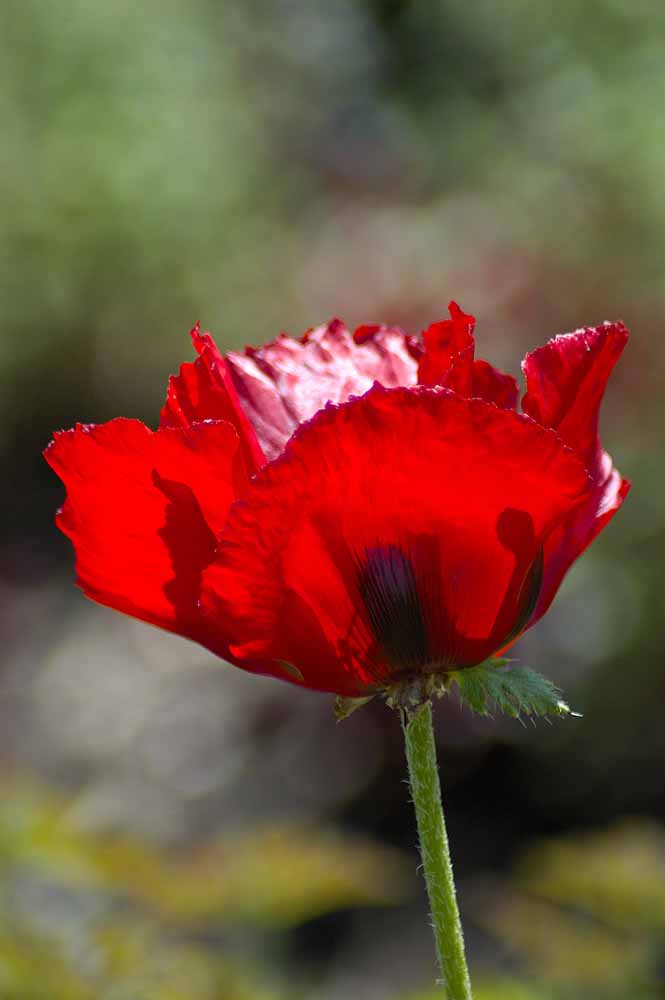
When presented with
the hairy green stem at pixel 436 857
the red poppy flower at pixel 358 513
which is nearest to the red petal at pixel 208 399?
the red poppy flower at pixel 358 513

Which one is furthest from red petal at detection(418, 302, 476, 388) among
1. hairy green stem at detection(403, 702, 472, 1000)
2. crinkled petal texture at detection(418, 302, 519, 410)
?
hairy green stem at detection(403, 702, 472, 1000)

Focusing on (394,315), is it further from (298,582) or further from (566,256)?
(298,582)

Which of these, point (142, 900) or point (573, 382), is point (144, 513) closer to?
point (573, 382)

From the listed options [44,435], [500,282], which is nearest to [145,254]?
[44,435]

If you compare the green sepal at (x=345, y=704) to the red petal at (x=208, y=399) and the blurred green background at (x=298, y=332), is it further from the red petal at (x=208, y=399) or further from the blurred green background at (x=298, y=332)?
the blurred green background at (x=298, y=332)

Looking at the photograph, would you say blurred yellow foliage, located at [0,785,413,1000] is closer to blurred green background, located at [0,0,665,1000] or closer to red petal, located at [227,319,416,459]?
blurred green background, located at [0,0,665,1000]

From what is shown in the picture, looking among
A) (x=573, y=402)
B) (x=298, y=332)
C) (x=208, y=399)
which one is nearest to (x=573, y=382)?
(x=573, y=402)

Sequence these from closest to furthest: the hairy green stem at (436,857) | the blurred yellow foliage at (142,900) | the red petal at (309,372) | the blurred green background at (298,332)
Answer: the hairy green stem at (436,857) < the red petal at (309,372) < the blurred yellow foliage at (142,900) < the blurred green background at (298,332)
